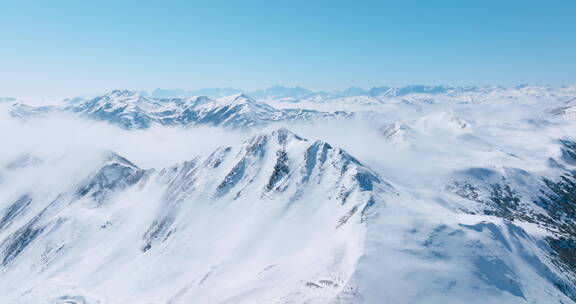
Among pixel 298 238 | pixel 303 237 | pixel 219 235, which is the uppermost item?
pixel 303 237

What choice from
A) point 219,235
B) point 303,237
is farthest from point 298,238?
point 219,235

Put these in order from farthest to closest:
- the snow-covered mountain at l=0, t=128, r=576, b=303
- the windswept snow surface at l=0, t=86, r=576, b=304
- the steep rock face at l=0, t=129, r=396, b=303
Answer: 1. the steep rock face at l=0, t=129, r=396, b=303
2. the windswept snow surface at l=0, t=86, r=576, b=304
3. the snow-covered mountain at l=0, t=128, r=576, b=303

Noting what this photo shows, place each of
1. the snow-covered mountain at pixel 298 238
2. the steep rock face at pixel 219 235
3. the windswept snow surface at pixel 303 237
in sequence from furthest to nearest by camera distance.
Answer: the steep rock face at pixel 219 235
the windswept snow surface at pixel 303 237
the snow-covered mountain at pixel 298 238

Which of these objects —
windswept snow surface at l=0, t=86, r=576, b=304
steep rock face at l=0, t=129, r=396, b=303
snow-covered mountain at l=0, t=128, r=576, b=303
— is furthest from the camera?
steep rock face at l=0, t=129, r=396, b=303

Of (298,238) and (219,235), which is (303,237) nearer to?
(298,238)

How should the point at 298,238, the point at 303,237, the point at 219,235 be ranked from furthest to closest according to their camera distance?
the point at 219,235 < the point at 298,238 < the point at 303,237

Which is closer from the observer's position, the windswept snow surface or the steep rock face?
the windswept snow surface

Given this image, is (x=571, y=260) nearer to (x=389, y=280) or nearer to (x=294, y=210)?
(x=389, y=280)

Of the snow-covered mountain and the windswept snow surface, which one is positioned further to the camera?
the windswept snow surface

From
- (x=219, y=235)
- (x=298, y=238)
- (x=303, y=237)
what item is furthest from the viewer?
(x=219, y=235)
